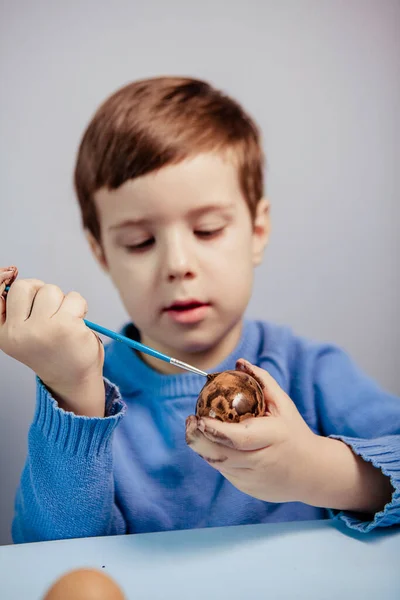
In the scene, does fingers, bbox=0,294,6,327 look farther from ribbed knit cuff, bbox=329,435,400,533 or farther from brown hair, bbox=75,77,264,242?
ribbed knit cuff, bbox=329,435,400,533

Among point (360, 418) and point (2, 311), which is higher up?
point (2, 311)

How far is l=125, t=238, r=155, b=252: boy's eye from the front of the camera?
32.9 inches

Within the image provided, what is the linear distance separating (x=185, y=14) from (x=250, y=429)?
67 cm

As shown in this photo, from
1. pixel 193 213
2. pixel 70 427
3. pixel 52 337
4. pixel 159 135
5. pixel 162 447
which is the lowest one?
pixel 162 447

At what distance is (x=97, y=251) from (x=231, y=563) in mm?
495

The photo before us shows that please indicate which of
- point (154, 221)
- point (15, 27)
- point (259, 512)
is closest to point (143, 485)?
point (259, 512)

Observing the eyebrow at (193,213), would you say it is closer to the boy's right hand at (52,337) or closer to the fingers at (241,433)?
the boy's right hand at (52,337)

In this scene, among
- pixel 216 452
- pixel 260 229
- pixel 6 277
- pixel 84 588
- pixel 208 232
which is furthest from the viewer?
pixel 260 229

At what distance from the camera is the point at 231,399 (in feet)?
2.11

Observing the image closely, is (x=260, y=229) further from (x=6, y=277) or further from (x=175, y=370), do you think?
(x=6, y=277)

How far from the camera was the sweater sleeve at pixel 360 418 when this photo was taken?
0.75 meters

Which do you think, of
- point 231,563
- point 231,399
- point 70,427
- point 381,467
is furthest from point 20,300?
point 381,467

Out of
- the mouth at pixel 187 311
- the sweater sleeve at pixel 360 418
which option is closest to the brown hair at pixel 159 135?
the mouth at pixel 187 311

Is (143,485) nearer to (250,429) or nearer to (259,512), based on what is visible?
(259,512)
